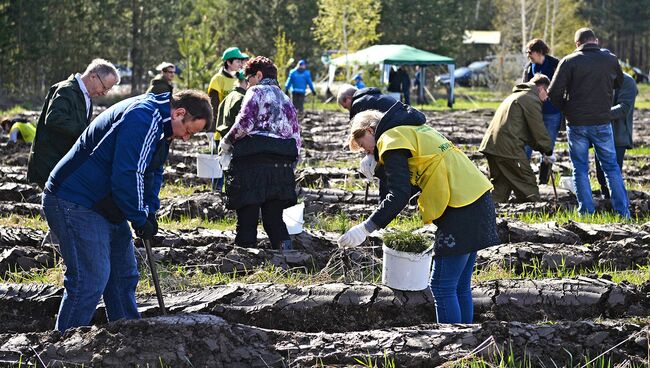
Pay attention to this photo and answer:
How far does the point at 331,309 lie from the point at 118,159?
169cm

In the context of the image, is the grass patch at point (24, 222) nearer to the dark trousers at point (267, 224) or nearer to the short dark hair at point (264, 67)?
the dark trousers at point (267, 224)

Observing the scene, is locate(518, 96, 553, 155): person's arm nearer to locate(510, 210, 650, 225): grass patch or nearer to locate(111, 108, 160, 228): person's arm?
locate(510, 210, 650, 225): grass patch

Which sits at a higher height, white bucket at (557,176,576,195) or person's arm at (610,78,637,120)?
person's arm at (610,78,637,120)

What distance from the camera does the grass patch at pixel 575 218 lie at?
8125 millimetres

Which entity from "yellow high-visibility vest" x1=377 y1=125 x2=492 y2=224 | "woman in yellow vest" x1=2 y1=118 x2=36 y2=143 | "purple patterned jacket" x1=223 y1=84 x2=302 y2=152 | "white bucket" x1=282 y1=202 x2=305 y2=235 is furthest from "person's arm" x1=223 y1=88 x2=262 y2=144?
"woman in yellow vest" x1=2 y1=118 x2=36 y2=143

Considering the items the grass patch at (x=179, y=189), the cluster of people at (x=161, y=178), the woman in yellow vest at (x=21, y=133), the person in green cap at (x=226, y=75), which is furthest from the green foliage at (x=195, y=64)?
the cluster of people at (x=161, y=178)

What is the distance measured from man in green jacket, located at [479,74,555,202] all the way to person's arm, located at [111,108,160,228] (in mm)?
4993

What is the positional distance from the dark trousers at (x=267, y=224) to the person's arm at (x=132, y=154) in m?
2.49

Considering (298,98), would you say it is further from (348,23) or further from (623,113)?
(623,113)

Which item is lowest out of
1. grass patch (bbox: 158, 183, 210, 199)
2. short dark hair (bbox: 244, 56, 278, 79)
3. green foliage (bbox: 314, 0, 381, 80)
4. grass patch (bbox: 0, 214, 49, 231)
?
grass patch (bbox: 0, 214, 49, 231)

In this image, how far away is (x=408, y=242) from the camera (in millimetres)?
5301

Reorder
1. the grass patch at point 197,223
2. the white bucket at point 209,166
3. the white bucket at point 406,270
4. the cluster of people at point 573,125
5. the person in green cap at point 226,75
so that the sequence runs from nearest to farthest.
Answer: the white bucket at point 406,270 → the grass patch at point 197,223 → the cluster of people at point 573,125 → the person in green cap at point 226,75 → the white bucket at point 209,166

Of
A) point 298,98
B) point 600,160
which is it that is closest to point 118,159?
point 600,160

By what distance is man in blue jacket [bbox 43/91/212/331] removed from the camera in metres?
4.24
